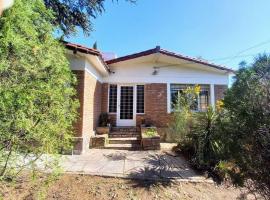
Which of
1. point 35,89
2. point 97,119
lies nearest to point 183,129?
point 97,119

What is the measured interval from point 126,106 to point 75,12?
711 centimetres

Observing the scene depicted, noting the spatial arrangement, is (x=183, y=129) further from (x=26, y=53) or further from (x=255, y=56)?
(x=26, y=53)

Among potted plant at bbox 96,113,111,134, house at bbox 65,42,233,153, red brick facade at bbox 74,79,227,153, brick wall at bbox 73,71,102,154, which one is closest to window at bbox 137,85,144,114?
house at bbox 65,42,233,153

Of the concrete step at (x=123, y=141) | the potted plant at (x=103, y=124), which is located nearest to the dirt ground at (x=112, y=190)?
the concrete step at (x=123, y=141)

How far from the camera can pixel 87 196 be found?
6.45 m

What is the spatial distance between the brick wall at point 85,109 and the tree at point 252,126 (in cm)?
713

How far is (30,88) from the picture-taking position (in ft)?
14.6

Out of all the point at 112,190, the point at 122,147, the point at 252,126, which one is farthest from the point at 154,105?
the point at 252,126

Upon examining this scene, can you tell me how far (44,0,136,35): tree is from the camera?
10805 millimetres

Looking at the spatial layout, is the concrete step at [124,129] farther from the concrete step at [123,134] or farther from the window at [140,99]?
the window at [140,99]

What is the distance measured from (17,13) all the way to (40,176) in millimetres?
3871

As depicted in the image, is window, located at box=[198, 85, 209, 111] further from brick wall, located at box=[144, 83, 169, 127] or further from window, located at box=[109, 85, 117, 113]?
window, located at box=[109, 85, 117, 113]

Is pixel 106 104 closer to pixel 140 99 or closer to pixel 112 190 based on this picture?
pixel 140 99

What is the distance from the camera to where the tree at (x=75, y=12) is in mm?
10805
